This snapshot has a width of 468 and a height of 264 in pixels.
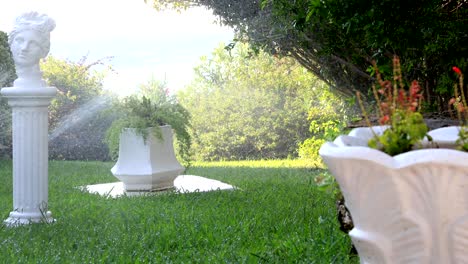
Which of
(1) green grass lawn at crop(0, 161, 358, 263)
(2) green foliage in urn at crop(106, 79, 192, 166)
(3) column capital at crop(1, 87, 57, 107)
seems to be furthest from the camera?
(2) green foliage in urn at crop(106, 79, 192, 166)

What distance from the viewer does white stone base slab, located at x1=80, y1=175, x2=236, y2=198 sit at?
22.2 ft

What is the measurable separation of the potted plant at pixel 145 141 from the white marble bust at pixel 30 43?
69.5 inches

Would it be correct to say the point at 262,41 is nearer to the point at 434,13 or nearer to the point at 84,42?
the point at 434,13

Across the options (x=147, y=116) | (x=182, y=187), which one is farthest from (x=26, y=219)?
(x=182, y=187)

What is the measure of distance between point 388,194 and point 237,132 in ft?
39.1

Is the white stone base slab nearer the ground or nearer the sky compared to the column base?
nearer the sky

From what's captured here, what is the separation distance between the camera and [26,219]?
16.3 feet

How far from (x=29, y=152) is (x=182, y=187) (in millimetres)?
2369

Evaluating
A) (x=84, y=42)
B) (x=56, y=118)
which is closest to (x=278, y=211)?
(x=56, y=118)

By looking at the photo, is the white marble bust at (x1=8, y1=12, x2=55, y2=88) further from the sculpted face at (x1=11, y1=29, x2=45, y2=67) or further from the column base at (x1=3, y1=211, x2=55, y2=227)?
the column base at (x1=3, y1=211, x2=55, y2=227)

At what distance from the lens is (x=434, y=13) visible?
4.37m

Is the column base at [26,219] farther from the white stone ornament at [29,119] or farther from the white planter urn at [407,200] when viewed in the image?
the white planter urn at [407,200]

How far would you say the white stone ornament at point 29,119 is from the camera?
4945mm

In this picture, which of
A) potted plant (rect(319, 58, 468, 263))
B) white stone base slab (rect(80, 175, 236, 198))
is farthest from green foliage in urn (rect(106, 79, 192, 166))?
potted plant (rect(319, 58, 468, 263))
